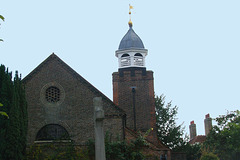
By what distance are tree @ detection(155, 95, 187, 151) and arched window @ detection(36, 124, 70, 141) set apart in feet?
67.4

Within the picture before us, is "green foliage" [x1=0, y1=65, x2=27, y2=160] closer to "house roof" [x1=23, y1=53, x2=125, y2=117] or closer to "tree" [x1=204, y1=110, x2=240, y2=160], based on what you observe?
"house roof" [x1=23, y1=53, x2=125, y2=117]

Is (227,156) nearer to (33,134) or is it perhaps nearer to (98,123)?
(33,134)

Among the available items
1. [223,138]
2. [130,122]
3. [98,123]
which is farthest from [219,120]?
[98,123]

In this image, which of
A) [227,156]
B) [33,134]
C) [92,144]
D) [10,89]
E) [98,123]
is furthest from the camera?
[227,156]

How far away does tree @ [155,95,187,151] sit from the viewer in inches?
1692

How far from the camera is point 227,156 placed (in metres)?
31.8

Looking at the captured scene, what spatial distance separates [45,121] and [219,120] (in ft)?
53.8

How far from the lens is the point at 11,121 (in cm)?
1758

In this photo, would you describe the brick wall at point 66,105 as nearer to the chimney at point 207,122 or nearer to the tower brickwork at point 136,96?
the tower brickwork at point 136,96

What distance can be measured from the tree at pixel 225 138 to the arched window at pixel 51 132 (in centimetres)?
1288

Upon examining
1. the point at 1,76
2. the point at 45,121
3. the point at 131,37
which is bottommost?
the point at 45,121

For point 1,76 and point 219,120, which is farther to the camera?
point 219,120

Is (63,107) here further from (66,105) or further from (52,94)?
(52,94)

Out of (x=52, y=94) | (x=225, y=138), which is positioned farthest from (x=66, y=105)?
(x=225, y=138)
